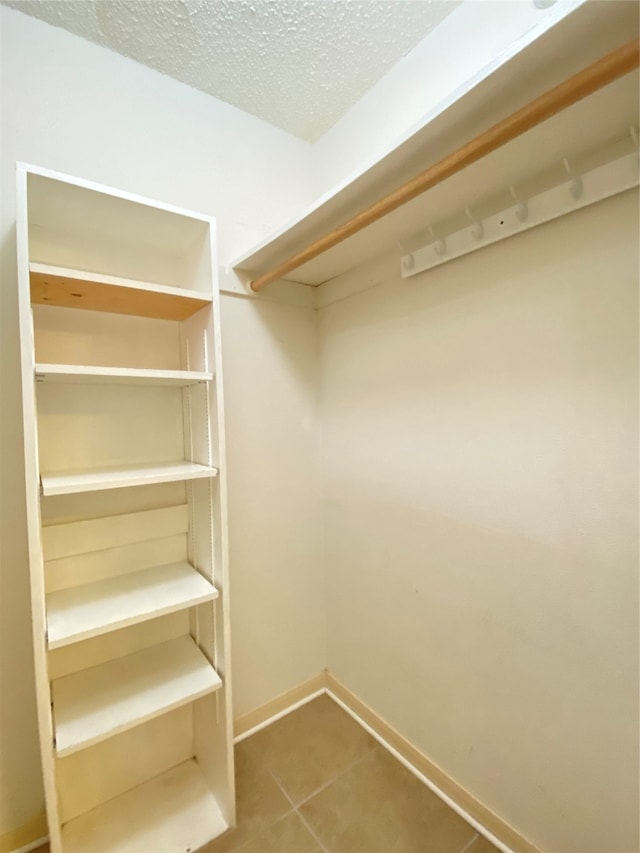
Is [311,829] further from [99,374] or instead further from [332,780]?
[99,374]

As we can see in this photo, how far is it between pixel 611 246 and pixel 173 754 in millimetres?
2226

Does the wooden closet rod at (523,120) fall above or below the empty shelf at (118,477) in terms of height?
above

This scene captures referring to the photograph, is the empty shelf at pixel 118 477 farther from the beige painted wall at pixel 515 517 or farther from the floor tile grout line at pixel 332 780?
the floor tile grout line at pixel 332 780

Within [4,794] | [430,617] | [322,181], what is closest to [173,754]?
[4,794]

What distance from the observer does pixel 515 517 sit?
1130 mm

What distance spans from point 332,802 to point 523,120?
6.75 ft

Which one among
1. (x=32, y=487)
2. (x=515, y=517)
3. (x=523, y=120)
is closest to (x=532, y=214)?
(x=523, y=120)

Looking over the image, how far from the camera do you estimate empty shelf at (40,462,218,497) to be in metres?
1.01

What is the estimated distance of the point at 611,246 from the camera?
918 mm

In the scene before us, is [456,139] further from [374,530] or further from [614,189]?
[374,530]

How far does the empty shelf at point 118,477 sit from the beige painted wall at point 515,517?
29.6 inches

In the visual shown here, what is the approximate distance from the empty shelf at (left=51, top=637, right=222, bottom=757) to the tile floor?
0.52m

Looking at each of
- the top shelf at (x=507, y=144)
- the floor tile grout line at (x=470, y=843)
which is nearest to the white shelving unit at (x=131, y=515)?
the top shelf at (x=507, y=144)

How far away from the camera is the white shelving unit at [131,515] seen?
1125 millimetres
